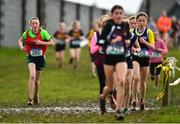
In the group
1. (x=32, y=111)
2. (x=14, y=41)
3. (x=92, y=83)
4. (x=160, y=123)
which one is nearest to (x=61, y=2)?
(x=14, y=41)

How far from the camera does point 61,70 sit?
110 ft

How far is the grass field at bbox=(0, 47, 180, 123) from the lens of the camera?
16109mm

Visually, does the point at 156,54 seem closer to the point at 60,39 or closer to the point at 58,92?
the point at 58,92

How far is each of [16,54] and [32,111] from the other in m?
21.9

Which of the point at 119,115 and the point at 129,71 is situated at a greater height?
the point at 129,71

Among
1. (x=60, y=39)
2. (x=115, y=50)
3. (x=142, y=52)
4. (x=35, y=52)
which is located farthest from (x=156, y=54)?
(x=115, y=50)

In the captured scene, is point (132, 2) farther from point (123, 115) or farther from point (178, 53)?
point (123, 115)

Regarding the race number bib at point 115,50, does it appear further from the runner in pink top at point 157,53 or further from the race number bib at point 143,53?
the runner in pink top at point 157,53

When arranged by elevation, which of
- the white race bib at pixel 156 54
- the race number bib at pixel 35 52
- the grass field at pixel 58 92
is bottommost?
the grass field at pixel 58 92

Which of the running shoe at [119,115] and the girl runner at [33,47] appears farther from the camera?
the girl runner at [33,47]

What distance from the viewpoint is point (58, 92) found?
81.7ft

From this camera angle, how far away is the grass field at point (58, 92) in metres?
16.1

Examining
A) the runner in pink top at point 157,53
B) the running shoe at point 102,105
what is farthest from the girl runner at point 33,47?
the runner in pink top at point 157,53

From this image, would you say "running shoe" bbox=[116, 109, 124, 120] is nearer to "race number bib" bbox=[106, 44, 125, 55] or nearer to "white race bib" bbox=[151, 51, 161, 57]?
"race number bib" bbox=[106, 44, 125, 55]
